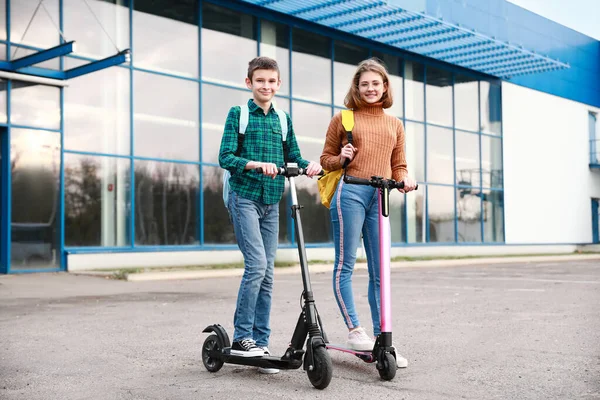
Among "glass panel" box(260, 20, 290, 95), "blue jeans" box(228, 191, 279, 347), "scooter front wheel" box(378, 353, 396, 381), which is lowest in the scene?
"scooter front wheel" box(378, 353, 396, 381)

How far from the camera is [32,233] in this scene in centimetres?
1406

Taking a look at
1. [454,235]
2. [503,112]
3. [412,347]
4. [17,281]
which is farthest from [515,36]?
[412,347]

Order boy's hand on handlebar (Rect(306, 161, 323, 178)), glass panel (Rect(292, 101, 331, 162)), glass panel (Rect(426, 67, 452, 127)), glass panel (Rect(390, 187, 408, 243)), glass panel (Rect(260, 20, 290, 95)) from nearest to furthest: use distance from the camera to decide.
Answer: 1. boy's hand on handlebar (Rect(306, 161, 323, 178))
2. glass panel (Rect(260, 20, 290, 95))
3. glass panel (Rect(292, 101, 331, 162))
4. glass panel (Rect(390, 187, 408, 243))
5. glass panel (Rect(426, 67, 452, 127))

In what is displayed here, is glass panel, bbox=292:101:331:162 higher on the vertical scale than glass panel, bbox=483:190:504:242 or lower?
higher

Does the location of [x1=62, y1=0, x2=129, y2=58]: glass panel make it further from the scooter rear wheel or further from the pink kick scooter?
the pink kick scooter

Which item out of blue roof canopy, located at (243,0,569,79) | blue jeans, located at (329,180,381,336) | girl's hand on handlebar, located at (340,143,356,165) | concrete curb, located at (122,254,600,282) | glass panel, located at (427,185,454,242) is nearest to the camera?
girl's hand on handlebar, located at (340,143,356,165)

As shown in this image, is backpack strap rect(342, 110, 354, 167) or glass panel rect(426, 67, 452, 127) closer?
backpack strap rect(342, 110, 354, 167)

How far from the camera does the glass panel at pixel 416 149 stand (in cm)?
2344

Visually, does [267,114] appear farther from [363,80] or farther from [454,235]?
[454,235]

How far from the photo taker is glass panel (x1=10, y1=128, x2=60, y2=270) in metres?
13.9

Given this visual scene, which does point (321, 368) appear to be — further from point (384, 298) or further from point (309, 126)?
point (309, 126)

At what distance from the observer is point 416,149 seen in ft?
77.8

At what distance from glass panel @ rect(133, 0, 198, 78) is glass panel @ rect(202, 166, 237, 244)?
8.01ft

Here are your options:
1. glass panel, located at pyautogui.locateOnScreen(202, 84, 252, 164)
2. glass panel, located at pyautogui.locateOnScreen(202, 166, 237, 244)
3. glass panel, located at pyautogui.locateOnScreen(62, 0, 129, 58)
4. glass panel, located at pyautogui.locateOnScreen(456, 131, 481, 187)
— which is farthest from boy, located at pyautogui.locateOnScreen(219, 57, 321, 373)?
glass panel, located at pyautogui.locateOnScreen(456, 131, 481, 187)
